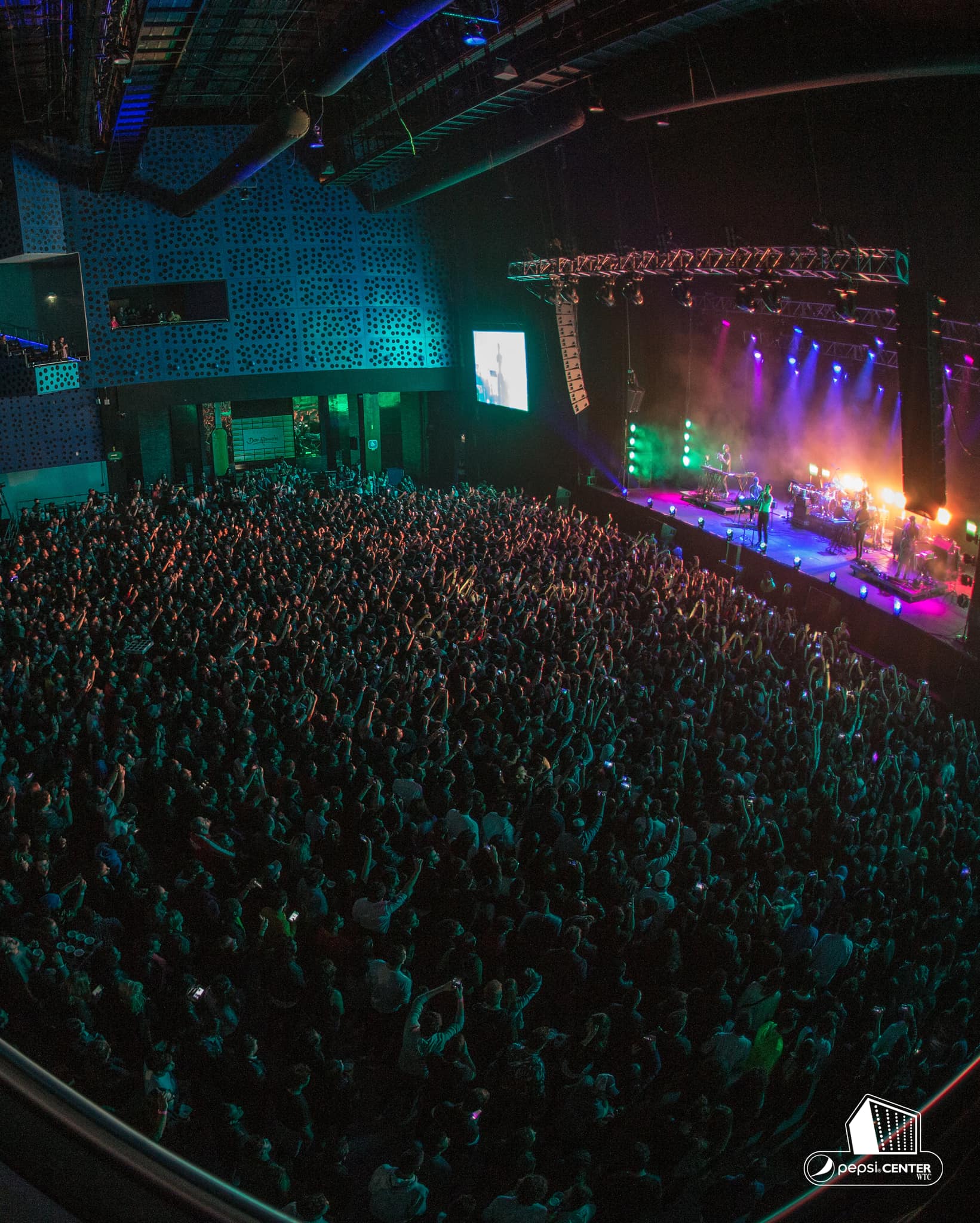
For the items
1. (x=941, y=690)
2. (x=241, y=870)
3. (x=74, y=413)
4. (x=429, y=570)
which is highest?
(x=74, y=413)

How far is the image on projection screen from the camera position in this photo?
813 inches

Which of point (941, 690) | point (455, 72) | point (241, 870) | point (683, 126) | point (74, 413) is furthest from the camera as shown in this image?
point (74, 413)

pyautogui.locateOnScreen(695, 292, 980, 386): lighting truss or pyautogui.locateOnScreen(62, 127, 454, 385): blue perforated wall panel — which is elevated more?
pyautogui.locateOnScreen(62, 127, 454, 385): blue perforated wall panel

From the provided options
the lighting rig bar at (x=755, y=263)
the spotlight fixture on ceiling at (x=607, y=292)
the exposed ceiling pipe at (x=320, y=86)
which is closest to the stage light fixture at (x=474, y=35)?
the exposed ceiling pipe at (x=320, y=86)

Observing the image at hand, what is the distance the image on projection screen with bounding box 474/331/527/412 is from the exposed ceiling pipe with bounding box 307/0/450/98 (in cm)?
987

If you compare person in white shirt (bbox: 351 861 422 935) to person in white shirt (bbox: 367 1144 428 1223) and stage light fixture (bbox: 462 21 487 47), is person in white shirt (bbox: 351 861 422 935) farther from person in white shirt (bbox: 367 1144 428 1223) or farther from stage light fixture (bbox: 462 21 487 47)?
stage light fixture (bbox: 462 21 487 47)

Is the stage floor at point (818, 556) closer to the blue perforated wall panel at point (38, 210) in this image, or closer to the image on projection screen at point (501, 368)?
the image on projection screen at point (501, 368)

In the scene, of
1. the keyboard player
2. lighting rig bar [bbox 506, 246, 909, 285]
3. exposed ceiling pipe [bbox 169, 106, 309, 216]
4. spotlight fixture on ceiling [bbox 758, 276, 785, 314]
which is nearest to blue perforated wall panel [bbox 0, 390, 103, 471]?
exposed ceiling pipe [bbox 169, 106, 309, 216]

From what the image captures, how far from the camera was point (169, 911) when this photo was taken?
504cm

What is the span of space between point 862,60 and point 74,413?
16516 mm

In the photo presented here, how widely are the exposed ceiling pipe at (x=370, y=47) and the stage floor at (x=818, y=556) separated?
356 inches

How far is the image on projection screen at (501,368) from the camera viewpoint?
20.7 m

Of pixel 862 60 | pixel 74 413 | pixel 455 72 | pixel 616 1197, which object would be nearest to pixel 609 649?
pixel 616 1197

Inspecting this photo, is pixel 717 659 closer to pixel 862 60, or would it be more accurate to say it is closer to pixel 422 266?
pixel 862 60
